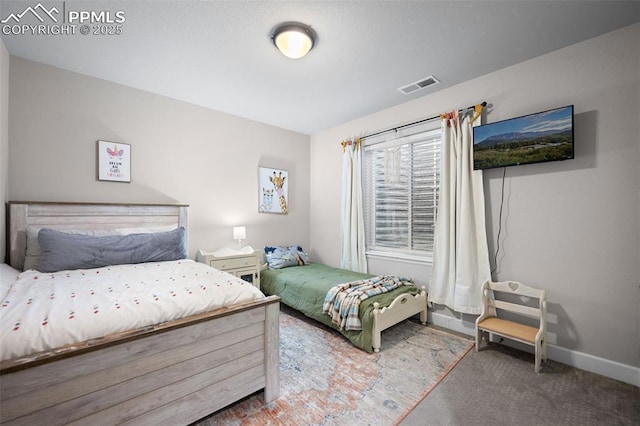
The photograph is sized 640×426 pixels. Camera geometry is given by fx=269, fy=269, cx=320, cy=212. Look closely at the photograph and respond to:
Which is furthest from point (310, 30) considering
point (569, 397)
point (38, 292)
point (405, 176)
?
point (569, 397)

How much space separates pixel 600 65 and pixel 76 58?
14.4 feet

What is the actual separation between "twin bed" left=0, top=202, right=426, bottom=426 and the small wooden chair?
2.66 feet

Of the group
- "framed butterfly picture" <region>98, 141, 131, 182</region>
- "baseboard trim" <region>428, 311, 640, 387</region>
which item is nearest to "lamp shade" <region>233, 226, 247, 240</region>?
"framed butterfly picture" <region>98, 141, 131, 182</region>

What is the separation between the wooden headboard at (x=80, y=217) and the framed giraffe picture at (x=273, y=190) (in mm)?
1114

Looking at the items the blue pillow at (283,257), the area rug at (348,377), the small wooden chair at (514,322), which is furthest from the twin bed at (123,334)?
the blue pillow at (283,257)

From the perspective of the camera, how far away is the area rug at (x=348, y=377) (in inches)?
65.2

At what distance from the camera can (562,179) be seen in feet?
7.43

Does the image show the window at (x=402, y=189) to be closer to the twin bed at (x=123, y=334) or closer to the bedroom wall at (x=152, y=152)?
the twin bed at (x=123, y=334)

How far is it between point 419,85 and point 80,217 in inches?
144

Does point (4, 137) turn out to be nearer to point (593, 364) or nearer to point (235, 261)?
point (235, 261)

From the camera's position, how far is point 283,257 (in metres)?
3.87

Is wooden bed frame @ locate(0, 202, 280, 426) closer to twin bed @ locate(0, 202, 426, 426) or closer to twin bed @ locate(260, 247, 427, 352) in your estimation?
twin bed @ locate(0, 202, 426, 426)

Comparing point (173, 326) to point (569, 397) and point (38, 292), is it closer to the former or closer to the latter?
point (38, 292)

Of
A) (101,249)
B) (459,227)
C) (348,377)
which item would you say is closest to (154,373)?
(348,377)
